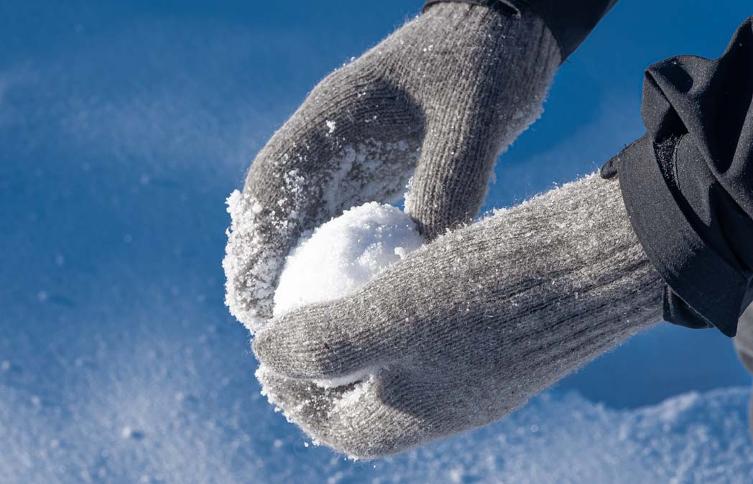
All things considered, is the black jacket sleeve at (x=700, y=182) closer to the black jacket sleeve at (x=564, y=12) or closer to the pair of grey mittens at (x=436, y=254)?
the pair of grey mittens at (x=436, y=254)

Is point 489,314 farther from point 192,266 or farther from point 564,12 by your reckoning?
point 192,266

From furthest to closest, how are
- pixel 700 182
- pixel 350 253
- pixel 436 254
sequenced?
pixel 350 253 → pixel 436 254 → pixel 700 182

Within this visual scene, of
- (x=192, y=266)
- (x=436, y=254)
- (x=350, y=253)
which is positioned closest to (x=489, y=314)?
(x=436, y=254)

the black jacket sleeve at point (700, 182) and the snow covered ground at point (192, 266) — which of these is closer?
the black jacket sleeve at point (700, 182)

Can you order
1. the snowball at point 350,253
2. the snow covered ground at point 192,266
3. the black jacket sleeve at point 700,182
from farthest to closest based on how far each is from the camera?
the snow covered ground at point 192,266 → the snowball at point 350,253 → the black jacket sleeve at point 700,182

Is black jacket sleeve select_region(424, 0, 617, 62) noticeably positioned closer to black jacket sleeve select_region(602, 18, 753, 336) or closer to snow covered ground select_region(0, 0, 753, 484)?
black jacket sleeve select_region(602, 18, 753, 336)

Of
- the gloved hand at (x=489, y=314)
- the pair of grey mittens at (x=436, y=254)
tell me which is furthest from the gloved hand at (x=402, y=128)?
the gloved hand at (x=489, y=314)
